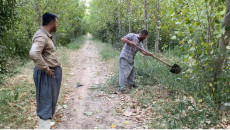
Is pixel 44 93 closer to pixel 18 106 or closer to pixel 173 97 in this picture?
pixel 18 106

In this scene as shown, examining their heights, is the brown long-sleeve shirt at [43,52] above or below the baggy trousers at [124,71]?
above

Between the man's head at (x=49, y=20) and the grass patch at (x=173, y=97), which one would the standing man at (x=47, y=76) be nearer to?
the man's head at (x=49, y=20)

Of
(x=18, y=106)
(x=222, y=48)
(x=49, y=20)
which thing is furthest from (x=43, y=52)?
(x=222, y=48)

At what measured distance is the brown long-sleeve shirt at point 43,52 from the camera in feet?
9.34

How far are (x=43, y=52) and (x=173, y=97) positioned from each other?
2.94 metres

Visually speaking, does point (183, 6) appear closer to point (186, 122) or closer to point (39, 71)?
point (186, 122)

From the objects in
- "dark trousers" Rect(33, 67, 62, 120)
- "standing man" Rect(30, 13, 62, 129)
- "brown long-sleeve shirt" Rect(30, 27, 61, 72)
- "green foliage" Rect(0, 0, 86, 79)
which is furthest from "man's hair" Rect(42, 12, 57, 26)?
"green foliage" Rect(0, 0, 86, 79)

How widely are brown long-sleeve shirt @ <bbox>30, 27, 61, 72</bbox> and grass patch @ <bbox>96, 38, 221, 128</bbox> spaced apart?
2.18 metres

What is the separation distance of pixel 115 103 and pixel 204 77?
2.25 m

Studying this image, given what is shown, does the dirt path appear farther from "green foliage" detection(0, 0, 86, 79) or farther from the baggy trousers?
"green foliage" detection(0, 0, 86, 79)

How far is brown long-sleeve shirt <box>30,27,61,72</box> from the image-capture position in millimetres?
2848

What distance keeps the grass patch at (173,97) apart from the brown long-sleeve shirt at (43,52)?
7.17ft

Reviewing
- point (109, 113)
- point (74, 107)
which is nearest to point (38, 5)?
point (74, 107)

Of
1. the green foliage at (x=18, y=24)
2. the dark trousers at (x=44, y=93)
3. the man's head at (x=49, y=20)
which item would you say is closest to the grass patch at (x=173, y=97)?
the dark trousers at (x=44, y=93)
